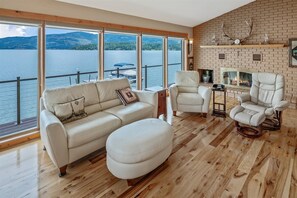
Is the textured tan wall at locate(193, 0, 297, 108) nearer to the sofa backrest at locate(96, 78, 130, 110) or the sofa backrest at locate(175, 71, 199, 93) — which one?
the sofa backrest at locate(175, 71, 199, 93)

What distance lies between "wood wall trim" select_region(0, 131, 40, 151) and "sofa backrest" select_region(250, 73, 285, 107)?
14.3ft

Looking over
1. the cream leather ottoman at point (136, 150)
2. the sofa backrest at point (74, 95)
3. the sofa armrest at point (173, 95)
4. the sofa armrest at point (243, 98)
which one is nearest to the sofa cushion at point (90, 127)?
the sofa backrest at point (74, 95)

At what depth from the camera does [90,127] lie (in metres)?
2.66

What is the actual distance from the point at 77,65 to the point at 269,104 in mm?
4075

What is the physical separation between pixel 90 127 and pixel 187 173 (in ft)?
4.55

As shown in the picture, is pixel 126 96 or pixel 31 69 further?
pixel 126 96

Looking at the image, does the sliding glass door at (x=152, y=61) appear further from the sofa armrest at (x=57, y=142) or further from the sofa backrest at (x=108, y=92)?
the sofa armrest at (x=57, y=142)

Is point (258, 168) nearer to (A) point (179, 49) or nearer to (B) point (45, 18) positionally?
(B) point (45, 18)

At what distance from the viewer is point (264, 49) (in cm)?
573

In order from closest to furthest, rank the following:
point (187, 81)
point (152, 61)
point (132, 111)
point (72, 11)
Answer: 1. point (132, 111)
2. point (72, 11)
3. point (187, 81)
4. point (152, 61)

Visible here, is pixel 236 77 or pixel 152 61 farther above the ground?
pixel 152 61

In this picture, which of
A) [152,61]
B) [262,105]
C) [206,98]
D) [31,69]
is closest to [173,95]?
[206,98]

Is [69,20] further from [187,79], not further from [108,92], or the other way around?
[187,79]

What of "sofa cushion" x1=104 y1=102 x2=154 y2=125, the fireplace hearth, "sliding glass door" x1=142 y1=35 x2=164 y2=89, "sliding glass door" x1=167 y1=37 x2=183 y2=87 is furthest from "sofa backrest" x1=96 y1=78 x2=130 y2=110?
the fireplace hearth
